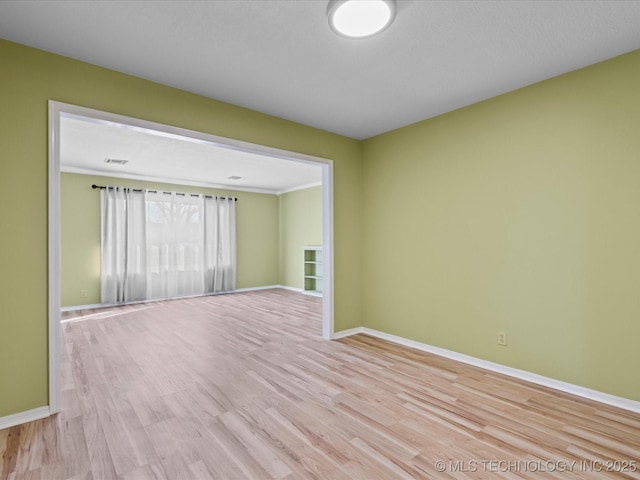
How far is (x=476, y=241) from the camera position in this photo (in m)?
3.10

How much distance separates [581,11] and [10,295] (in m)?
4.04

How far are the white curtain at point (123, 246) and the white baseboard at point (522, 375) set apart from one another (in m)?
4.75

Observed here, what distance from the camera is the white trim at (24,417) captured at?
204cm

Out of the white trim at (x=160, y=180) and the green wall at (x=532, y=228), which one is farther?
the white trim at (x=160, y=180)

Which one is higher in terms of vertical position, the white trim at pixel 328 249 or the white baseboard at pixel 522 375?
the white trim at pixel 328 249

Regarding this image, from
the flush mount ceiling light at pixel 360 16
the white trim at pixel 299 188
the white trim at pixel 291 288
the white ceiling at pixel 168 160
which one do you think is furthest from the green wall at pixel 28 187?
the white trim at pixel 291 288

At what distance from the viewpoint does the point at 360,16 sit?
1.81 m

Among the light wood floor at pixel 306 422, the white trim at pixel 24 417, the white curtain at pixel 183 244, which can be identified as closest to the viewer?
the light wood floor at pixel 306 422

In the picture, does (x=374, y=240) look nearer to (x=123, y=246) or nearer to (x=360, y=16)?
(x=360, y=16)

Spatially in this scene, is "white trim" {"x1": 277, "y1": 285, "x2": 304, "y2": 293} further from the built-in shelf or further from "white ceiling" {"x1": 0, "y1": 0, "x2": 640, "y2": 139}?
"white ceiling" {"x1": 0, "y1": 0, "x2": 640, "y2": 139}

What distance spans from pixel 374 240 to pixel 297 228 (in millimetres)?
4306

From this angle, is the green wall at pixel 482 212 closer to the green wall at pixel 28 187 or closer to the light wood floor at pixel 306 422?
the green wall at pixel 28 187

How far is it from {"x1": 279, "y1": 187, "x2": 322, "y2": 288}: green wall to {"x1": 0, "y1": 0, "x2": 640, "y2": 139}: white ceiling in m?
4.71

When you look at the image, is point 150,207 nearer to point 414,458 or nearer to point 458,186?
point 458,186
